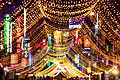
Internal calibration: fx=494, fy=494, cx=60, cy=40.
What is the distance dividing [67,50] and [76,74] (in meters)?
5.54

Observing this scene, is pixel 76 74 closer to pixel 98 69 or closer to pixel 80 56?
pixel 80 56

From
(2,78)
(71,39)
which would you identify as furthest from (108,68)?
(2,78)

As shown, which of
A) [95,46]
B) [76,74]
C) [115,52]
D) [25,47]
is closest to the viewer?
[25,47]

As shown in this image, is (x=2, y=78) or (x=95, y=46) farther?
(x=95, y=46)

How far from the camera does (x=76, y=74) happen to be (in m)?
48.2

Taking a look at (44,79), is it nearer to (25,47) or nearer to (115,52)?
(115,52)

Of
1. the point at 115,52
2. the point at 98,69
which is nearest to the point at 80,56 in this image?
the point at 98,69

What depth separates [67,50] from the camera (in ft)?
142

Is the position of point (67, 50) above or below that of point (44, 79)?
above

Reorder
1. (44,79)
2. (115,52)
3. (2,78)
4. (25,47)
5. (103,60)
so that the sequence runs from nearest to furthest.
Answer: (2,78) → (25,47) → (115,52) → (103,60) → (44,79)

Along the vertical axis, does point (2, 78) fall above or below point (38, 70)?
above

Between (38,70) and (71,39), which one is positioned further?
(38,70)

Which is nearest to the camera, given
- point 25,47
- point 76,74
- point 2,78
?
point 2,78

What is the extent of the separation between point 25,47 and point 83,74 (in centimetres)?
1662
